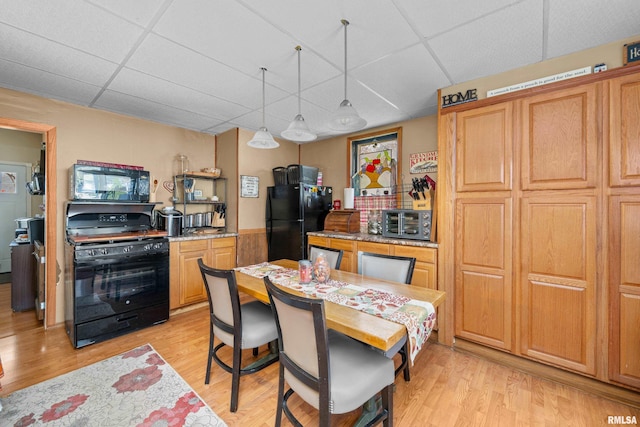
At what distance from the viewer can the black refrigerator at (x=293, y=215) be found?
3855mm

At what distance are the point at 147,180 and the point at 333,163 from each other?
2.66 m

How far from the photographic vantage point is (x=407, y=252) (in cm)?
276

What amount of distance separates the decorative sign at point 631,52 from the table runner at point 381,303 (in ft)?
7.31

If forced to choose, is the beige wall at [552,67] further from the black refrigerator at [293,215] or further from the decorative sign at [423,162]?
the black refrigerator at [293,215]

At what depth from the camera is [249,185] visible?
13.2 feet

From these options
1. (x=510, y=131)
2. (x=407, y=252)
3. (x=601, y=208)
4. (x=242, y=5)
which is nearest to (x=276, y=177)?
(x=407, y=252)

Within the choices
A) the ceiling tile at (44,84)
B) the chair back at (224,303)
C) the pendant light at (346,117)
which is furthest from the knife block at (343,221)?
the ceiling tile at (44,84)

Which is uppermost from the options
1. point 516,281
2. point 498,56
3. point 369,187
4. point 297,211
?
point 498,56

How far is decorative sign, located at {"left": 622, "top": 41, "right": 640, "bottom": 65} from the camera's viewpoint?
1775 mm

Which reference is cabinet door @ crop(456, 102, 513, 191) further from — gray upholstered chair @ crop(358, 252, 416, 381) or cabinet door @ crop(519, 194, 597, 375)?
gray upholstered chair @ crop(358, 252, 416, 381)

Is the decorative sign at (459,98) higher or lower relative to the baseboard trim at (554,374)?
higher

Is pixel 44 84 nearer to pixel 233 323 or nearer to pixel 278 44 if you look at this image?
pixel 278 44

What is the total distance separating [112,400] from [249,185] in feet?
9.37

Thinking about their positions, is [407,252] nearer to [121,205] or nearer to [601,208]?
[601,208]
